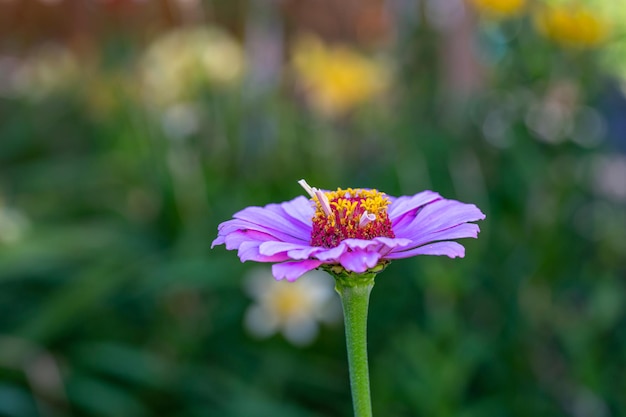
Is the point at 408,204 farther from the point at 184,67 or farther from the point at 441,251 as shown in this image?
the point at 184,67

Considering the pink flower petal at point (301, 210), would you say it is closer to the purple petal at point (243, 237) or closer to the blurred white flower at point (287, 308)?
the purple petal at point (243, 237)

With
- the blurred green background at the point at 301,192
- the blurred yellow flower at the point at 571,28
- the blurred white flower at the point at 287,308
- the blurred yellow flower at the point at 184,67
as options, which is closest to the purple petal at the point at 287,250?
the blurred green background at the point at 301,192

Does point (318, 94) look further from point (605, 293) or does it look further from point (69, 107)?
point (605, 293)

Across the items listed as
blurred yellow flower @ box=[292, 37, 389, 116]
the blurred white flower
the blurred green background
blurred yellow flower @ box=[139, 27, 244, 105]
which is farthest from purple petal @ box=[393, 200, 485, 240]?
blurred yellow flower @ box=[292, 37, 389, 116]

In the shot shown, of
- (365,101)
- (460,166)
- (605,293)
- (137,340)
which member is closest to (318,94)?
(365,101)

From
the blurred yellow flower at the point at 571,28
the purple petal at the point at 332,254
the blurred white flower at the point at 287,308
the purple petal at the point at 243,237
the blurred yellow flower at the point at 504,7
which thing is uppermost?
the blurred yellow flower at the point at 504,7

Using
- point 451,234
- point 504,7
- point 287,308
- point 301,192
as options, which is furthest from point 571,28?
point 451,234

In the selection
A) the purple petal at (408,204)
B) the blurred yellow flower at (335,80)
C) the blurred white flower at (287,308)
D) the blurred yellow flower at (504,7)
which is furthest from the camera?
the blurred yellow flower at (335,80)
